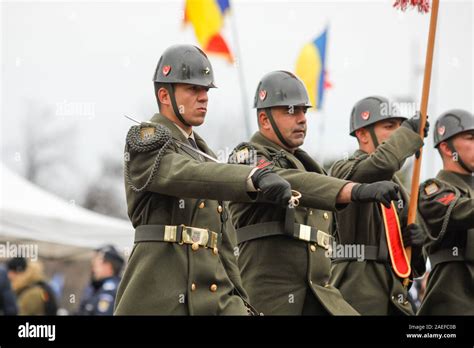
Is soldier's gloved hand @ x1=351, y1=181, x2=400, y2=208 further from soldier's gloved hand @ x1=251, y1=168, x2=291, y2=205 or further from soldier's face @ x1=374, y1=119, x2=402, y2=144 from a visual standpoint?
soldier's face @ x1=374, y1=119, x2=402, y2=144

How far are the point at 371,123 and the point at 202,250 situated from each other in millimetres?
3116

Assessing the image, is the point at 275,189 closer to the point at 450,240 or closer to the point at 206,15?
the point at 450,240

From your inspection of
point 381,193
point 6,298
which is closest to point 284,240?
point 381,193

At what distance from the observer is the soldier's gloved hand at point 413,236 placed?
980cm

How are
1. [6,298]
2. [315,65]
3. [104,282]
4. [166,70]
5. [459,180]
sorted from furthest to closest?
1. [315,65]
2. [6,298]
3. [104,282]
4. [459,180]
5. [166,70]

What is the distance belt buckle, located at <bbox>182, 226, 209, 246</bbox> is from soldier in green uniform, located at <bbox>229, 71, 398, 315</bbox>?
870 mm

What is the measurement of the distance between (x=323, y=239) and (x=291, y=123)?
0.92 metres

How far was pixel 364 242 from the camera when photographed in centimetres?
981

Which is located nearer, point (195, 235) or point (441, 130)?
point (195, 235)

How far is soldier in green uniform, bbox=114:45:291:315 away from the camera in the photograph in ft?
23.9

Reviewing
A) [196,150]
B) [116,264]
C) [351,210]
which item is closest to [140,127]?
[196,150]

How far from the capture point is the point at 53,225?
706 inches

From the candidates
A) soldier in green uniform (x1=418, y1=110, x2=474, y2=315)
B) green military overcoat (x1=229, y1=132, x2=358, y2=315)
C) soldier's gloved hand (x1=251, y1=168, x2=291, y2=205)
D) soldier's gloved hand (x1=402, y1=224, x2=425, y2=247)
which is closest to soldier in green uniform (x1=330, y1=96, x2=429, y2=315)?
soldier's gloved hand (x1=402, y1=224, x2=425, y2=247)
